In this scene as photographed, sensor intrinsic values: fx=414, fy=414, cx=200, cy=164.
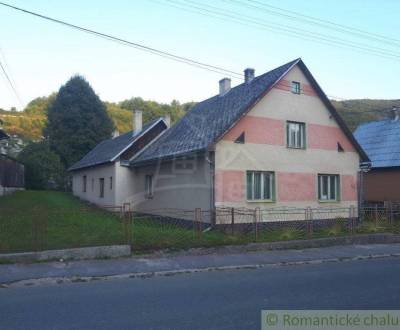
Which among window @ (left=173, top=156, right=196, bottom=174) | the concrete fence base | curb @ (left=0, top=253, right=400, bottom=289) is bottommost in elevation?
curb @ (left=0, top=253, right=400, bottom=289)

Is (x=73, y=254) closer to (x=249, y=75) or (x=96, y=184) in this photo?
(x=249, y=75)

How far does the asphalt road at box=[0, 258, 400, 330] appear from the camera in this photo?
5.74 meters

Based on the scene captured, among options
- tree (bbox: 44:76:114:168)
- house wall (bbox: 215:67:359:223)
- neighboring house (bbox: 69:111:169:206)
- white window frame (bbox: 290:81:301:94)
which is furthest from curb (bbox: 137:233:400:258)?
tree (bbox: 44:76:114:168)

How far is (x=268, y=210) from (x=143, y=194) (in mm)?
8098

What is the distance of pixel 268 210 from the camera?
1675cm

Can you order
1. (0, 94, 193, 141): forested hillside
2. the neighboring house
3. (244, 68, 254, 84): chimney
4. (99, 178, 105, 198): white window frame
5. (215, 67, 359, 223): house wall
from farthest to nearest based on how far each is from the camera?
(0, 94, 193, 141): forested hillside → (99, 178, 105, 198): white window frame → the neighboring house → (244, 68, 254, 84): chimney → (215, 67, 359, 223): house wall

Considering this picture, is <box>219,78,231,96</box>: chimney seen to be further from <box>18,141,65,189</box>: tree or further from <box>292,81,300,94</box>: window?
<box>18,141,65,189</box>: tree

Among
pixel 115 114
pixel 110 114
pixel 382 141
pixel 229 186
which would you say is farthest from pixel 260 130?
pixel 115 114

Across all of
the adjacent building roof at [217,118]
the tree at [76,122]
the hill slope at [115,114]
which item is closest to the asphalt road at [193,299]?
the adjacent building roof at [217,118]

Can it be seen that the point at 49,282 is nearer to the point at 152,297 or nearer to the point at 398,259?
the point at 152,297

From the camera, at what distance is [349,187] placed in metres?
19.3

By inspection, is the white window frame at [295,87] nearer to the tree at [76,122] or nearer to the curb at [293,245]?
the curb at [293,245]

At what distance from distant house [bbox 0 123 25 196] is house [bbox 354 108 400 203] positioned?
85.2 feet

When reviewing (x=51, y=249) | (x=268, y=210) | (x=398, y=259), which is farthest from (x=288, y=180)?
(x=51, y=249)
